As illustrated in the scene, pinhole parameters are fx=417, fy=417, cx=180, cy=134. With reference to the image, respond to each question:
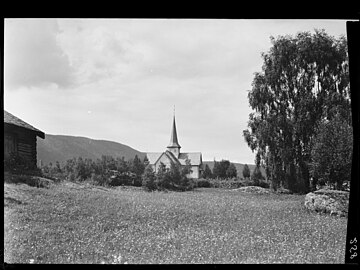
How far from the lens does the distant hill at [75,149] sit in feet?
9.00

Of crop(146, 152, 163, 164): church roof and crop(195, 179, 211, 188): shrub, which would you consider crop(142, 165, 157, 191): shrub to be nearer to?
crop(146, 152, 163, 164): church roof

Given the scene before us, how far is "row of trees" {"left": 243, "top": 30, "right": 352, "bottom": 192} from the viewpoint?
9.34 feet

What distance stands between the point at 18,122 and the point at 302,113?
6.35 feet

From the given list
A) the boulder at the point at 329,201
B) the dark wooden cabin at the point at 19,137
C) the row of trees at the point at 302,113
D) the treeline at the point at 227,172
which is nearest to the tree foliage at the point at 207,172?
the treeline at the point at 227,172

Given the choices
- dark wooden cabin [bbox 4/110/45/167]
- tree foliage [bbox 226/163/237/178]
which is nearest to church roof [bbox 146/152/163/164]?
tree foliage [bbox 226/163/237/178]

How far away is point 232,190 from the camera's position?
2.93 m

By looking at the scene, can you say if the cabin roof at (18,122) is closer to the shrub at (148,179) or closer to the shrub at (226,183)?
the shrub at (148,179)

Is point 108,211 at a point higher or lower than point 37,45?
lower

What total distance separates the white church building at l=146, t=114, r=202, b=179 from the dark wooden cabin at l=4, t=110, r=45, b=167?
772mm

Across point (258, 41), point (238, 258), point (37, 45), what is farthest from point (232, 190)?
point (37, 45)

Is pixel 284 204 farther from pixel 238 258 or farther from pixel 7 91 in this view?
pixel 7 91

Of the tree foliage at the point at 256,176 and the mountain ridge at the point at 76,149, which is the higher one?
the mountain ridge at the point at 76,149
